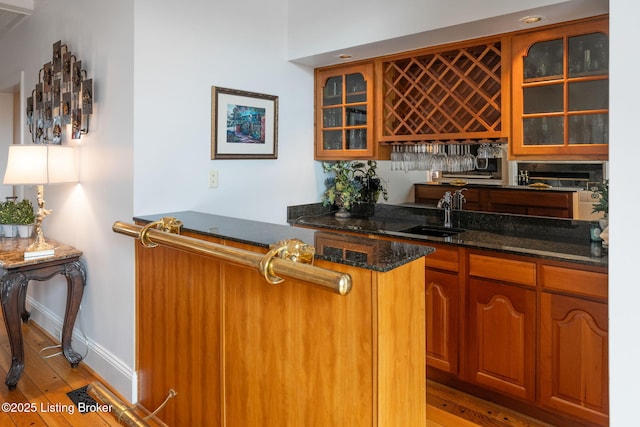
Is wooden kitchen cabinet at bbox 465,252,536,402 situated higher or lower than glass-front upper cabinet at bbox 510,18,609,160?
lower

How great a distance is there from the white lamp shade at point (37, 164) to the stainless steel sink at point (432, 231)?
7.09 ft

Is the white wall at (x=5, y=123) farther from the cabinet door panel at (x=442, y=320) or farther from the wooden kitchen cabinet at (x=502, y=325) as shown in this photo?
the wooden kitchen cabinet at (x=502, y=325)

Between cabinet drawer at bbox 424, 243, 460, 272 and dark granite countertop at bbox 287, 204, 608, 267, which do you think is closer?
dark granite countertop at bbox 287, 204, 608, 267

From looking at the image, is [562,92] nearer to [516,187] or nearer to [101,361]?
[516,187]

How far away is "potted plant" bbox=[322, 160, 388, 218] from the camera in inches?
135

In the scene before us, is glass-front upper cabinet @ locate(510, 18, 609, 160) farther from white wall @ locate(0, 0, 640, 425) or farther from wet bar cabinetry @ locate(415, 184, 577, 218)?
white wall @ locate(0, 0, 640, 425)

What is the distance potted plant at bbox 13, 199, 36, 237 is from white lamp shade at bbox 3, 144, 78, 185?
2.41 ft

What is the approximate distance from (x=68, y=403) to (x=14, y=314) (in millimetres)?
595

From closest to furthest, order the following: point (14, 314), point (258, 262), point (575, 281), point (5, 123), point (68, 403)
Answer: point (258, 262) → point (575, 281) → point (68, 403) → point (14, 314) → point (5, 123)

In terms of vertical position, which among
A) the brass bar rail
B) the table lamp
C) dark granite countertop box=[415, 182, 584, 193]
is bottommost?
the brass bar rail

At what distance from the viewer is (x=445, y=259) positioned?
2.49 meters

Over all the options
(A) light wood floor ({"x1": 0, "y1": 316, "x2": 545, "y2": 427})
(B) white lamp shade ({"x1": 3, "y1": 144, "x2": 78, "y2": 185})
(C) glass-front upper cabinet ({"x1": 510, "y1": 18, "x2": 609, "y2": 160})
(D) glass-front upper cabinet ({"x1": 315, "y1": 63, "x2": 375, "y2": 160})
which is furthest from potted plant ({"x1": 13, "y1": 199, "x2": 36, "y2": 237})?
(C) glass-front upper cabinet ({"x1": 510, "y1": 18, "x2": 609, "y2": 160})

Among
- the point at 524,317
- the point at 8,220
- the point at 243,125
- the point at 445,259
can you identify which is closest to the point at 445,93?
the point at 445,259

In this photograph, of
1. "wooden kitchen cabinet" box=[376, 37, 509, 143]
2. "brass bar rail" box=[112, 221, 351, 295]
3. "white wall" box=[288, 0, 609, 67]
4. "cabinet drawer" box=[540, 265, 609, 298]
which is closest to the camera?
"brass bar rail" box=[112, 221, 351, 295]
